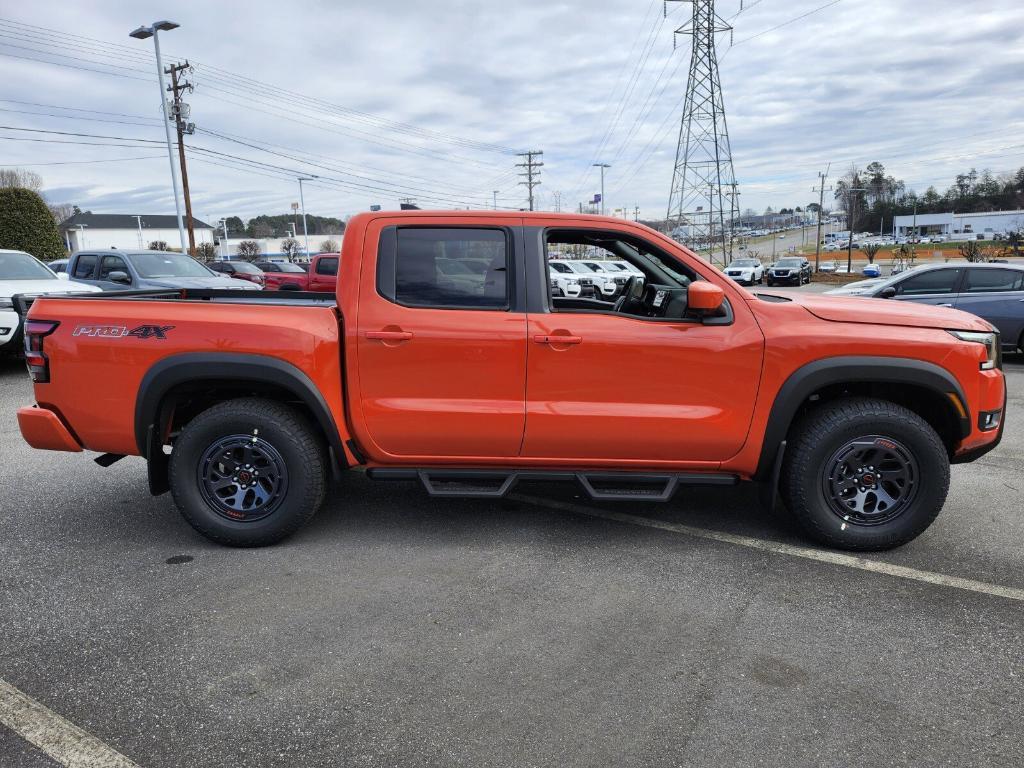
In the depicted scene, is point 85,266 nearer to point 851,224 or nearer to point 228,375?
point 228,375

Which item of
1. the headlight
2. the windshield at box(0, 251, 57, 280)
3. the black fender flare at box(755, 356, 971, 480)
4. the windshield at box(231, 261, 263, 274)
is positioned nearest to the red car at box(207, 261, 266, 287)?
the windshield at box(231, 261, 263, 274)

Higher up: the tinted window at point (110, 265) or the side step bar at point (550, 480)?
the tinted window at point (110, 265)

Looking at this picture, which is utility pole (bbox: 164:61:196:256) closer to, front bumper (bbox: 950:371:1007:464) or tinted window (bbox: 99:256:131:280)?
tinted window (bbox: 99:256:131:280)

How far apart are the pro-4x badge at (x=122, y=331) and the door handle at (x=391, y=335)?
1096mm

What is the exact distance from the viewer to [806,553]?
393 centimetres

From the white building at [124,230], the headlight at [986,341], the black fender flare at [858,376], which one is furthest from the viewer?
the white building at [124,230]

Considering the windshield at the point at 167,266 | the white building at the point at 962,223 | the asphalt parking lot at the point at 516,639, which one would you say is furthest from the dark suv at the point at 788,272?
the white building at the point at 962,223

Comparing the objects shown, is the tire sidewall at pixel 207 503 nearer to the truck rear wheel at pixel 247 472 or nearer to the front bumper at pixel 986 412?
the truck rear wheel at pixel 247 472

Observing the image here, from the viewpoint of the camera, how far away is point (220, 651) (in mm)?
2941

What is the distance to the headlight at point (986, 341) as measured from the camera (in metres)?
3.80

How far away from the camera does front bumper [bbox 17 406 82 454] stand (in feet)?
12.9

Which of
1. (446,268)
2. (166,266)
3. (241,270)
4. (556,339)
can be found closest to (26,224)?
(241,270)

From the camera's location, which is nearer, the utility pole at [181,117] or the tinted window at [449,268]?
the tinted window at [449,268]

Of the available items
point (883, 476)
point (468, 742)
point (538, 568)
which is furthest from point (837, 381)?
point (468, 742)
